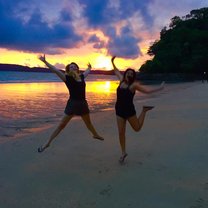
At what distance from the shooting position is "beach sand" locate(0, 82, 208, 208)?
15.8 ft

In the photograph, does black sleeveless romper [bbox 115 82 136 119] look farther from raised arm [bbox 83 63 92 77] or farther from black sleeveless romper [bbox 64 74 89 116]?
raised arm [bbox 83 63 92 77]

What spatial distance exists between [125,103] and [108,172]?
126 centimetres

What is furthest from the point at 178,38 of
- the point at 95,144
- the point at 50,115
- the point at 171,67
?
the point at 95,144

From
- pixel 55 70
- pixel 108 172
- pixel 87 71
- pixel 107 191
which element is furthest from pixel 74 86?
pixel 107 191

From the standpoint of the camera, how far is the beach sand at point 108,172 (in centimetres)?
481

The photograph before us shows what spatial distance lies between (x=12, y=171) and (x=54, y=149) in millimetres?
1566

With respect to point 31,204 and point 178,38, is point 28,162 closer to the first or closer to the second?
point 31,204

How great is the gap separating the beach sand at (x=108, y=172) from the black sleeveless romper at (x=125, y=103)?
3.12ft

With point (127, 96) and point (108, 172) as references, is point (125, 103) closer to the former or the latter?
point (127, 96)

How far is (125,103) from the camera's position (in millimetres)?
6125

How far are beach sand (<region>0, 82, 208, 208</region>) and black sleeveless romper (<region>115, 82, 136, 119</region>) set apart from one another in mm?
951

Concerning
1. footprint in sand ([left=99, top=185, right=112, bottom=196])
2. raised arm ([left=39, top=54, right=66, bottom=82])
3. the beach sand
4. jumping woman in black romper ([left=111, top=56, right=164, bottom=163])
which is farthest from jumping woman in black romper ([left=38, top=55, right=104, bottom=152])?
footprint in sand ([left=99, top=185, right=112, bottom=196])

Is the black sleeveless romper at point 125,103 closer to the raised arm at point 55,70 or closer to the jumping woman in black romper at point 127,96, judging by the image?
the jumping woman in black romper at point 127,96

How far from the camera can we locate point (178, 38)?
255 feet
